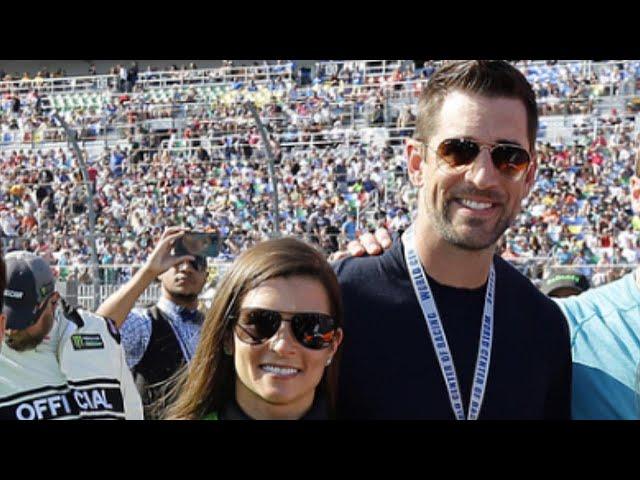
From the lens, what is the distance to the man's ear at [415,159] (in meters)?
2.45

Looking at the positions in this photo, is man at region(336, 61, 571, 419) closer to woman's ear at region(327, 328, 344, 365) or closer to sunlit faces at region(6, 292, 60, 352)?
woman's ear at region(327, 328, 344, 365)

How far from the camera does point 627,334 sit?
2.47 meters

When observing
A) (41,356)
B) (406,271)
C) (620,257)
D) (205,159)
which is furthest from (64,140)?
(406,271)

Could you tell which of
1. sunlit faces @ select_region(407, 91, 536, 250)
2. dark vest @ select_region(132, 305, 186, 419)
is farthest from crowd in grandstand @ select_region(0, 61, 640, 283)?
sunlit faces @ select_region(407, 91, 536, 250)

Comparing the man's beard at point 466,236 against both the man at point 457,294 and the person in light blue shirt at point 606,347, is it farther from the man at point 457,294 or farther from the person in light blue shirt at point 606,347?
the person in light blue shirt at point 606,347

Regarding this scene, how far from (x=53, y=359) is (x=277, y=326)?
1.74 metres

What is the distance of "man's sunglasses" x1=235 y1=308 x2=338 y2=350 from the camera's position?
7.09ft

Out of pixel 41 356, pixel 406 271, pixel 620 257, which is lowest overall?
pixel 620 257

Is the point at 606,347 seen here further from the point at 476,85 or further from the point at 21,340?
the point at 21,340

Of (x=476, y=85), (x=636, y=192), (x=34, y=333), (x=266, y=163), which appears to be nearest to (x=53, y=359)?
(x=34, y=333)

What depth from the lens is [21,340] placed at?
3.63 m

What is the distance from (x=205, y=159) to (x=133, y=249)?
396 centimetres

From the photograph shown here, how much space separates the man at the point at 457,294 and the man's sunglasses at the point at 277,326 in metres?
0.19

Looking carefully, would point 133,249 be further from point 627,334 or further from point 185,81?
point 627,334
